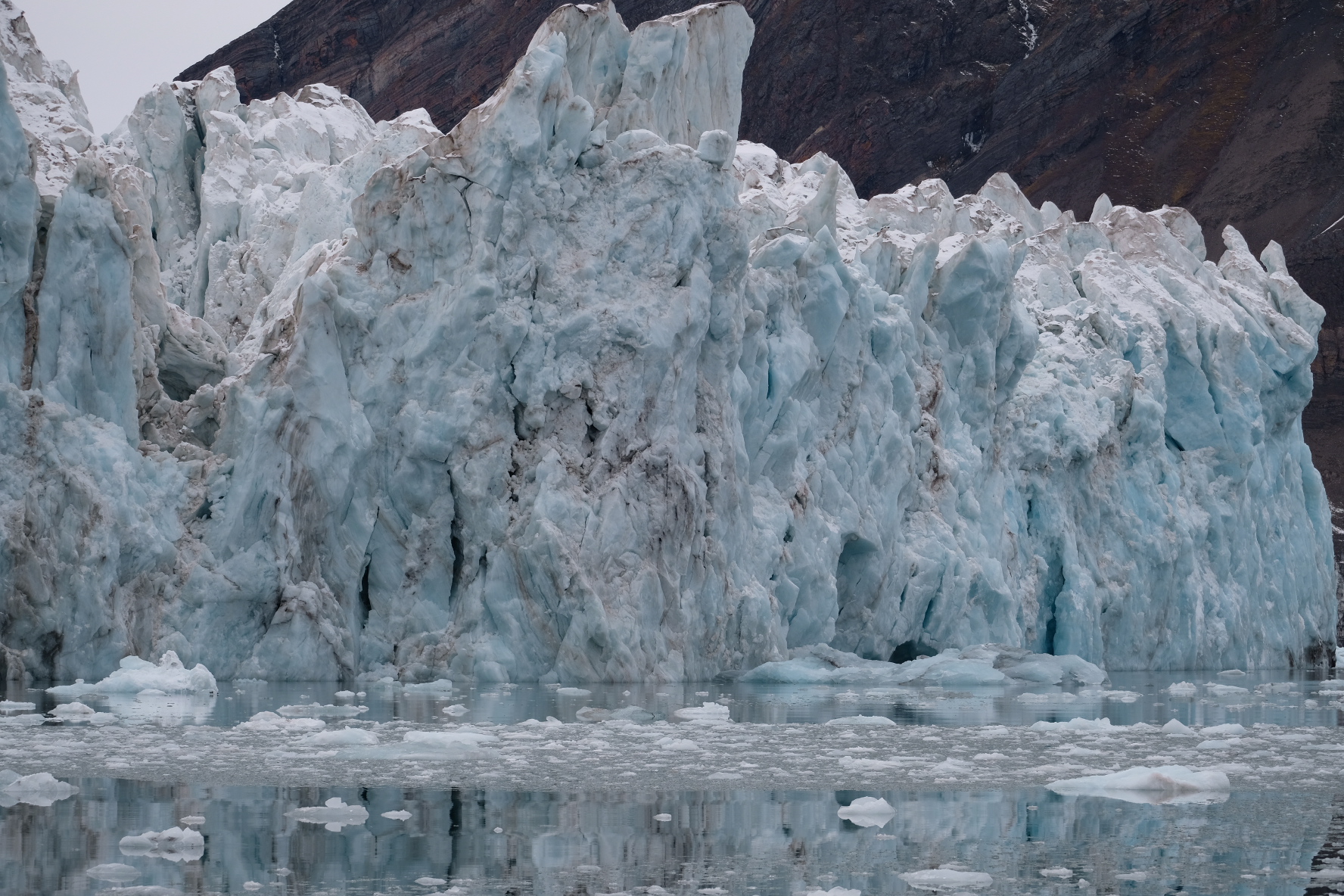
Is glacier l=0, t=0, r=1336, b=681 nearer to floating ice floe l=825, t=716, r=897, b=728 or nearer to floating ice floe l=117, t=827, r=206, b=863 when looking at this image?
floating ice floe l=825, t=716, r=897, b=728

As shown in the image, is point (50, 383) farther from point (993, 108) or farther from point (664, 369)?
point (993, 108)

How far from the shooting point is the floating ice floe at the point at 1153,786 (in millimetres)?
6391

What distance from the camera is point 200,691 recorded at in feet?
41.5

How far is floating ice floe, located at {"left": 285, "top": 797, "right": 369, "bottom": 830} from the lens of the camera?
17.6ft

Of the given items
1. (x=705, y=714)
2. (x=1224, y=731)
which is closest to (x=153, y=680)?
(x=705, y=714)

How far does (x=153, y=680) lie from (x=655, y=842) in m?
8.60

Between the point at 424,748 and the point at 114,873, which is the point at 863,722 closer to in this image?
the point at 424,748

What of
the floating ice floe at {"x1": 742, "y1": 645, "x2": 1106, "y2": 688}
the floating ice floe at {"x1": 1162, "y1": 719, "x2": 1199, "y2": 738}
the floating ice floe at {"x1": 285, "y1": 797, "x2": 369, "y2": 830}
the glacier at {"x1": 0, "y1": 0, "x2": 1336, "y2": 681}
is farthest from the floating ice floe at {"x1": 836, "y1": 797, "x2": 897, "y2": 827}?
the floating ice floe at {"x1": 742, "y1": 645, "x2": 1106, "y2": 688}

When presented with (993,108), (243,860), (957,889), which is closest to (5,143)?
(243,860)

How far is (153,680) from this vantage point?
12.6 meters

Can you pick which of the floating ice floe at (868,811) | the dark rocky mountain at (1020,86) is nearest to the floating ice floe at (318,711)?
the floating ice floe at (868,811)

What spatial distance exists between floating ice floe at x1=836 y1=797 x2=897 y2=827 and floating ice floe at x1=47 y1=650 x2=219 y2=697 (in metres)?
8.15

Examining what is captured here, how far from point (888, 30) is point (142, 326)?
58.5m

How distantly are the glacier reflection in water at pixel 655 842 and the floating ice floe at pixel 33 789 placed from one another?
70mm
